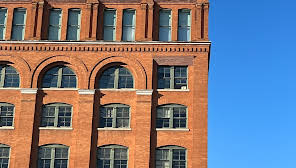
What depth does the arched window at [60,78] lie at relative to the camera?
42.1 metres

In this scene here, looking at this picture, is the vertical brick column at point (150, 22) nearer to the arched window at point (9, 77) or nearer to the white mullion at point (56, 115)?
the white mullion at point (56, 115)

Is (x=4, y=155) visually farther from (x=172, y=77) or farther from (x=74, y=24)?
(x=172, y=77)

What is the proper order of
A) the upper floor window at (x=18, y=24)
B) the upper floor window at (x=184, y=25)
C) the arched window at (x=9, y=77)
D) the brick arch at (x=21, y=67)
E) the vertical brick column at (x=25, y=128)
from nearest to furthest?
the vertical brick column at (x=25, y=128)
the brick arch at (x=21, y=67)
the arched window at (x=9, y=77)
the upper floor window at (x=184, y=25)
the upper floor window at (x=18, y=24)

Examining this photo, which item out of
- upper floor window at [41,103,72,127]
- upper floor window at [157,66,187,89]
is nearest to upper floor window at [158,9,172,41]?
upper floor window at [157,66,187,89]

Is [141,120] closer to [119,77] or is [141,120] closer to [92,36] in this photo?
[119,77]

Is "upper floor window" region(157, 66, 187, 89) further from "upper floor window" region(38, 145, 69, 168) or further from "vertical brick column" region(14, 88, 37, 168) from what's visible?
"vertical brick column" region(14, 88, 37, 168)

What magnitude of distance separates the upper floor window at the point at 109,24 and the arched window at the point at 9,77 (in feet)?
24.1

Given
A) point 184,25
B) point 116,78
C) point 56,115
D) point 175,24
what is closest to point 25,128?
point 56,115

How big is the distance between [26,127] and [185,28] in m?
14.1

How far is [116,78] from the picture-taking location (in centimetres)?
4219

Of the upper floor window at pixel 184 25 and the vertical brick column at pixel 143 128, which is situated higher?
the upper floor window at pixel 184 25

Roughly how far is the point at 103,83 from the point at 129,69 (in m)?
2.21

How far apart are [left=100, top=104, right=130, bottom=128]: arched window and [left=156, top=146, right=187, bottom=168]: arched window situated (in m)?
3.21

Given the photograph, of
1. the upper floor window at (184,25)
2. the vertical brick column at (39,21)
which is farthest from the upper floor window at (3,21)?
the upper floor window at (184,25)
